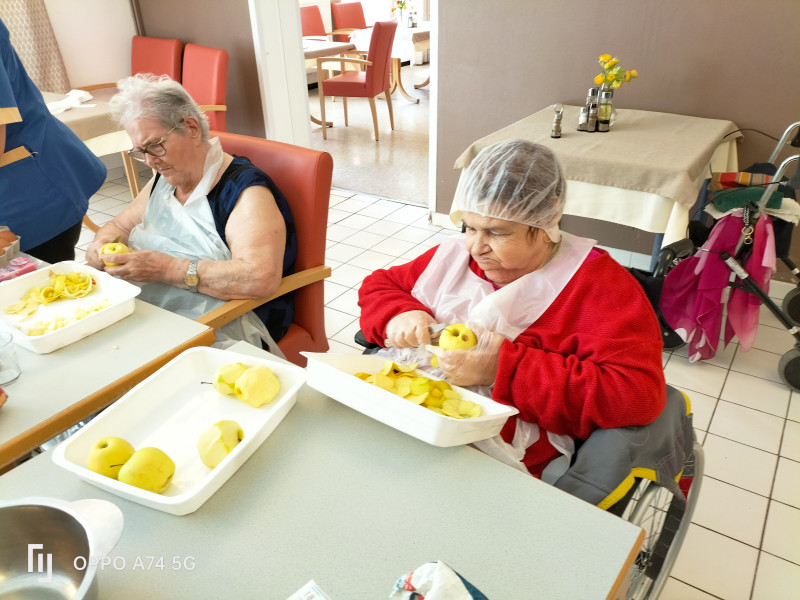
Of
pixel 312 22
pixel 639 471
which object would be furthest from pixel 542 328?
pixel 312 22

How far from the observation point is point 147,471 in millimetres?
800

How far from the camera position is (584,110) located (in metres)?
2.53

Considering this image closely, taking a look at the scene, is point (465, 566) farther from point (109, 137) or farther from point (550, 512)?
point (109, 137)

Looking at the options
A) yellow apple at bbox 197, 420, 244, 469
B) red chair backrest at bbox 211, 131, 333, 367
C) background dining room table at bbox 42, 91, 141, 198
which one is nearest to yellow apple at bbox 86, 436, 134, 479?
yellow apple at bbox 197, 420, 244, 469

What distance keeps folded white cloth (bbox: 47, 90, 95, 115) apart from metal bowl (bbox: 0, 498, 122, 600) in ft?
10.4

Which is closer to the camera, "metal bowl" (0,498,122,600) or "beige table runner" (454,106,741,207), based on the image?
"metal bowl" (0,498,122,600)

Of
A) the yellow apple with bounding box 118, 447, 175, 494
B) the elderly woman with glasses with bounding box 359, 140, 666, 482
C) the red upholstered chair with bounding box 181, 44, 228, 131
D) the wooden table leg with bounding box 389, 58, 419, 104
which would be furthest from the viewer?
the wooden table leg with bounding box 389, 58, 419, 104

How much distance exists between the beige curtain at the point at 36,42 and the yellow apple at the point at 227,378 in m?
4.02

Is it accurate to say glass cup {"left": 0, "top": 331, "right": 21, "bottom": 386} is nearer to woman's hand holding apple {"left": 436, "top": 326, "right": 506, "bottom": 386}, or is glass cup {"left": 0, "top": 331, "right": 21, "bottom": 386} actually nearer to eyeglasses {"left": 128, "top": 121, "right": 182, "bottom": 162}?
eyeglasses {"left": 128, "top": 121, "right": 182, "bottom": 162}

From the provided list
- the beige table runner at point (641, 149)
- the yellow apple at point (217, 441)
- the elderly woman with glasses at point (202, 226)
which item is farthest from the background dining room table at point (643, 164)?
the yellow apple at point (217, 441)

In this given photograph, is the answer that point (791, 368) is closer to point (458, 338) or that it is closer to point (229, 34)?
point (458, 338)

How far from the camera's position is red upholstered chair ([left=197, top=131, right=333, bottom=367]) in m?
1.60

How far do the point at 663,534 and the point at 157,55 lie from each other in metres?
4.46

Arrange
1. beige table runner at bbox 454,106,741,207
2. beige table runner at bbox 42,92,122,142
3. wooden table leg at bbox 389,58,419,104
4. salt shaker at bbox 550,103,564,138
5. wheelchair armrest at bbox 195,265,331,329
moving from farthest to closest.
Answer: wooden table leg at bbox 389,58,419,104 < beige table runner at bbox 42,92,122,142 < salt shaker at bbox 550,103,564,138 < beige table runner at bbox 454,106,741,207 < wheelchair armrest at bbox 195,265,331,329
